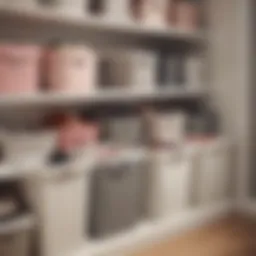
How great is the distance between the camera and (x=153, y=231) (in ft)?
9.95

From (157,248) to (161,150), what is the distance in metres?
0.64

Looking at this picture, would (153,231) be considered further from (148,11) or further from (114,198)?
(148,11)

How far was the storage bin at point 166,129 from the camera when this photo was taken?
10.8ft

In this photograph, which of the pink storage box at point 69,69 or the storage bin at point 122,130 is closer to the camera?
the pink storage box at point 69,69

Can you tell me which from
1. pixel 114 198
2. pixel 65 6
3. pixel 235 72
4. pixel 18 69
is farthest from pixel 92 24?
pixel 235 72

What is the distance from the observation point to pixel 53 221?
244 cm

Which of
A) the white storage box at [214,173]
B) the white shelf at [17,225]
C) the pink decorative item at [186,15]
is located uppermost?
the pink decorative item at [186,15]

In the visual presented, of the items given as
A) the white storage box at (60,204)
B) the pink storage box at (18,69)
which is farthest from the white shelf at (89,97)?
the white storage box at (60,204)

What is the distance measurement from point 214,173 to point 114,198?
105 cm

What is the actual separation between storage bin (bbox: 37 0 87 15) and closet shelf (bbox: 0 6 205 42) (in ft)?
0.07

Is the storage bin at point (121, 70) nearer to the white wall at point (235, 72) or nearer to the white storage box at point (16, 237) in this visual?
the white wall at point (235, 72)

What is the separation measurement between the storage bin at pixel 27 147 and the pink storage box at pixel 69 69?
35cm

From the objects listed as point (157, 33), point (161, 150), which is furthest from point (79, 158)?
point (157, 33)

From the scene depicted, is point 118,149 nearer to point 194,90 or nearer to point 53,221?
point 53,221
